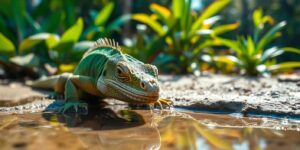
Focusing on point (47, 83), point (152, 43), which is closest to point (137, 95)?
point (47, 83)

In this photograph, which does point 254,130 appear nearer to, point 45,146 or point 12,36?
point 45,146

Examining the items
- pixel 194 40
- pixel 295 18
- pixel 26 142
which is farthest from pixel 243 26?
pixel 26 142

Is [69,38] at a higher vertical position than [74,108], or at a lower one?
higher

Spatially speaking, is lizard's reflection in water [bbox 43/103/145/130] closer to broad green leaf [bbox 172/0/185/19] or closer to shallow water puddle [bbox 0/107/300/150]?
shallow water puddle [bbox 0/107/300/150]

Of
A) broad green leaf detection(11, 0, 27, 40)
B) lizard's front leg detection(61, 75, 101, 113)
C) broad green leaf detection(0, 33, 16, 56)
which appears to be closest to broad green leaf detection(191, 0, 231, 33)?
broad green leaf detection(11, 0, 27, 40)

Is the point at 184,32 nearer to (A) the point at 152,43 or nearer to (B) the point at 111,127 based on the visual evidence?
(A) the point at 152,43

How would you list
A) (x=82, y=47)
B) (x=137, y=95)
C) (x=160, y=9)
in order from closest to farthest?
(x=137, y=95) → (x=82, y=47) → (x=160, y=9)
